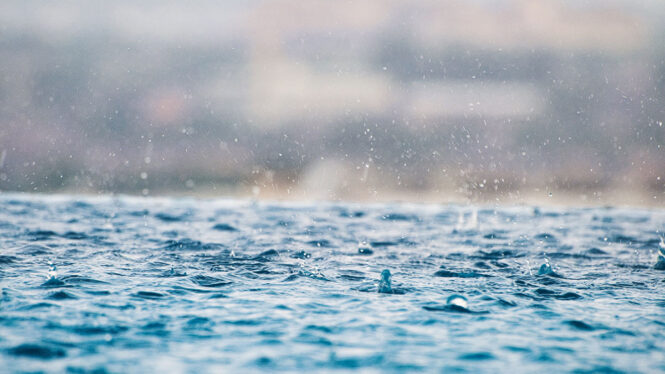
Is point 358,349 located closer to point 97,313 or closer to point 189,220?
point 97,313

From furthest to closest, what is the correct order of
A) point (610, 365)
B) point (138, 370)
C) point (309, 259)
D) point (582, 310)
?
point (309, 259) → point (582, 310) → point (610, 365) → point (138, 370)

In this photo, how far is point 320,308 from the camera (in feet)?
39.1

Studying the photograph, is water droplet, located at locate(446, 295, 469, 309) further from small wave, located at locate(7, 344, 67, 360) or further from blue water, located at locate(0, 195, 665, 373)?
small wave, located at locate(7, 344, 67, 360)

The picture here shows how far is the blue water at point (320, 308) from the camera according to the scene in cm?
848

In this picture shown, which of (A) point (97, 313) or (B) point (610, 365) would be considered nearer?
(B) point (610, 365)

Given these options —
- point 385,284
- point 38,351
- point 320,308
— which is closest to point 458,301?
point 385,284

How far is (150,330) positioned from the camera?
978 cm

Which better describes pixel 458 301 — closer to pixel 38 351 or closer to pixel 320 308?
pixel 320 308

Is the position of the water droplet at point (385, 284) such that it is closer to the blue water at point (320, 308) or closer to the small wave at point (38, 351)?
the blue water at point (320, 308)

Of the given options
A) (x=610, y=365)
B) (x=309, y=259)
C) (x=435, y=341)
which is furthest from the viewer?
(x=309, y=259)

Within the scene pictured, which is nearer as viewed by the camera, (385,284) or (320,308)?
(320,308)

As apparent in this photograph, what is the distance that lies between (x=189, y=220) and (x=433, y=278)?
24611 mm

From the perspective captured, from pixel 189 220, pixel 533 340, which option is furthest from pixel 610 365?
pixel 189 220

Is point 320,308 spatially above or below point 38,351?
below
